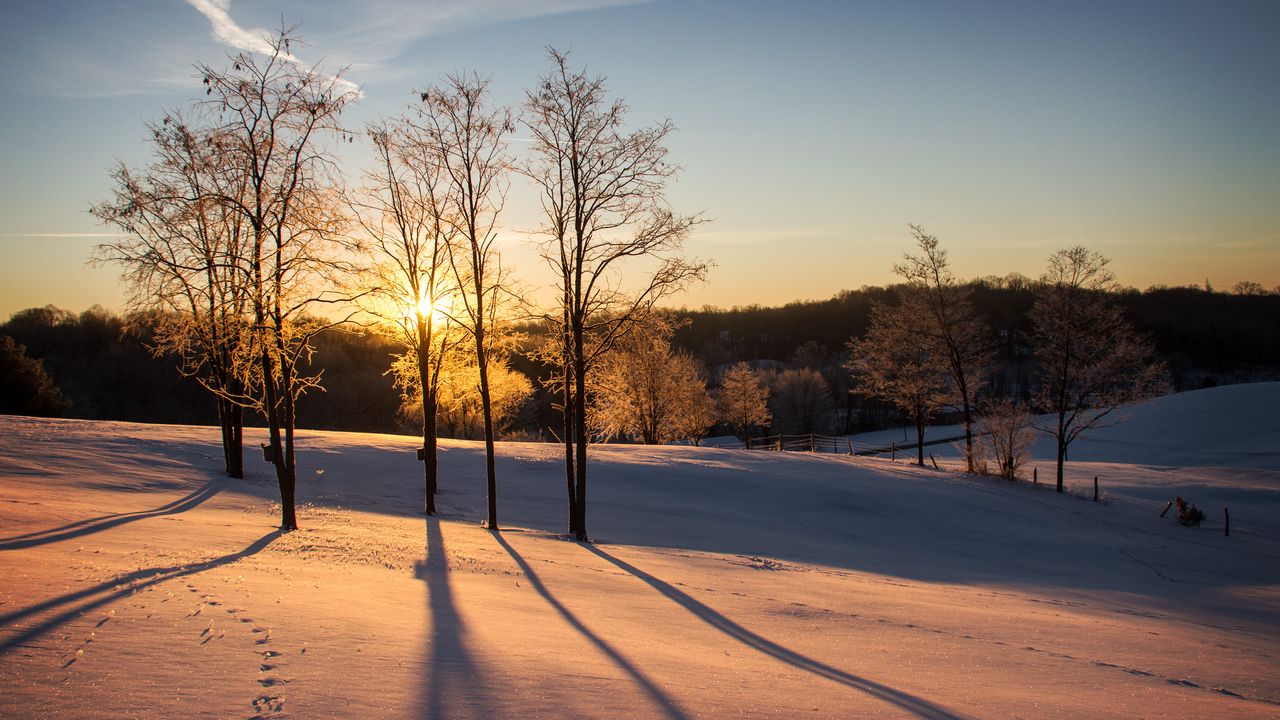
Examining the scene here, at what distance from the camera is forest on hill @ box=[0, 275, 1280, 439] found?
5991 centimetres

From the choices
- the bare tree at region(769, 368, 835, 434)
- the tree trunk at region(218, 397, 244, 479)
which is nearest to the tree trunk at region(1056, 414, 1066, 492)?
the tree trunk at region(218, 397, 244, 479)

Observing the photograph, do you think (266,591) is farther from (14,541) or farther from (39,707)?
(14,541)

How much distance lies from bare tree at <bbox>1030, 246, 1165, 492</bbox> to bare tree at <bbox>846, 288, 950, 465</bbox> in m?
4.73

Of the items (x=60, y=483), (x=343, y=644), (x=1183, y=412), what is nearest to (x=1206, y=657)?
(x=343, y=644)

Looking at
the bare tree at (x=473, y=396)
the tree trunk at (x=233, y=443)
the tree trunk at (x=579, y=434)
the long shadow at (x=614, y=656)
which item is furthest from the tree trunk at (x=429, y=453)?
the long shadow at (x=614, y=656)

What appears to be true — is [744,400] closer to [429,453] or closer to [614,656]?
[429,453]

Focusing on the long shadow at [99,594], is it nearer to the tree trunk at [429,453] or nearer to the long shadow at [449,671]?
the long shadow at [449,671]

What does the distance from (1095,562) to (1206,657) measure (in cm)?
1113

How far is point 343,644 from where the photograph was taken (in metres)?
5.79

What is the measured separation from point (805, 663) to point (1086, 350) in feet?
104

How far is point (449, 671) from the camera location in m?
5.43

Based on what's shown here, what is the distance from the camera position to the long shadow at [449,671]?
4.73 m

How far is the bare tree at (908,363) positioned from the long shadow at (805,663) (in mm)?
27161

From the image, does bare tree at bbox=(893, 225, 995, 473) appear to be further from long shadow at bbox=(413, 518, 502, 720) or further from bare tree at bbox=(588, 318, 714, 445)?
long shadow at bbox=(413, 518, 502, 720)
